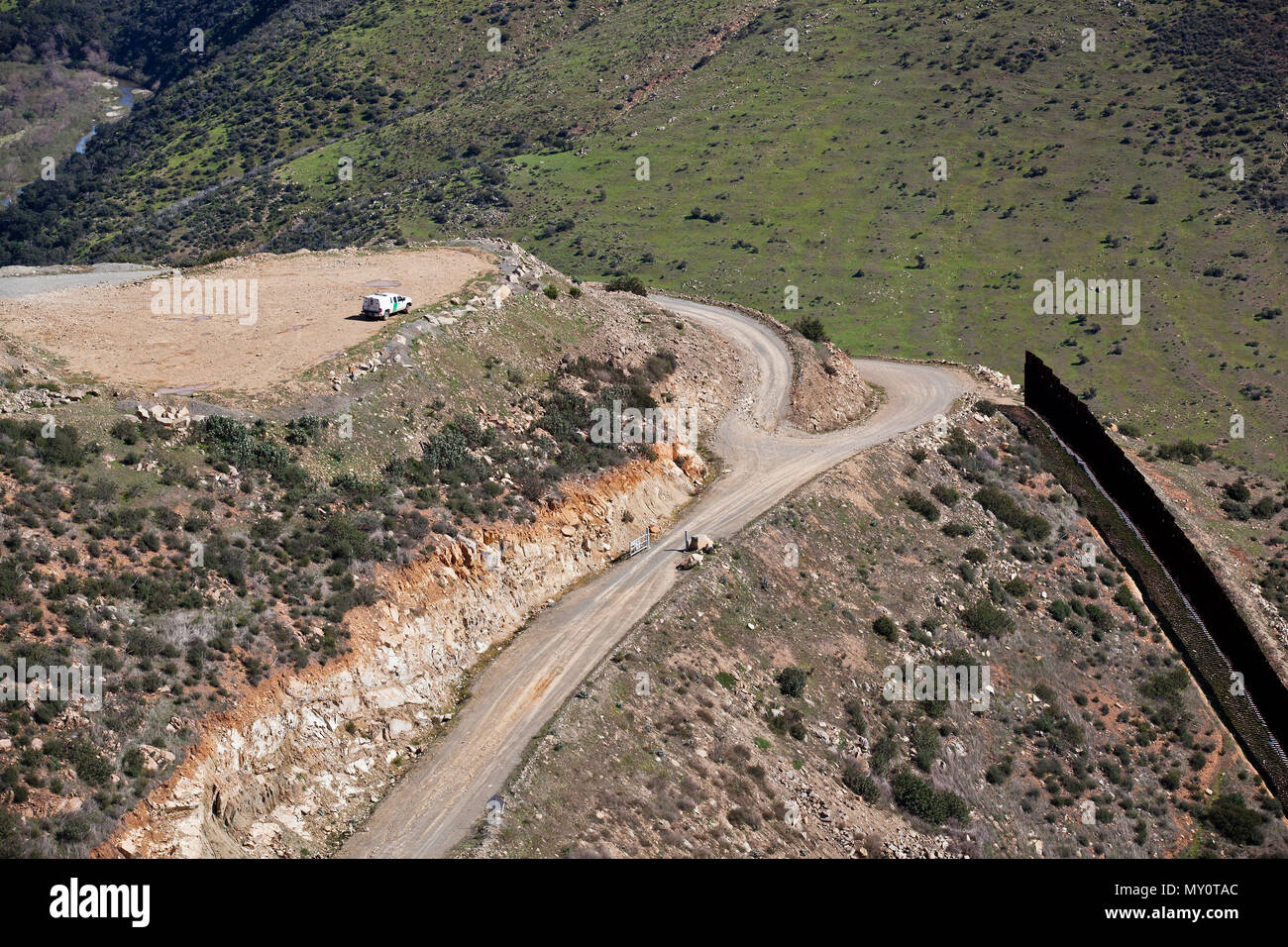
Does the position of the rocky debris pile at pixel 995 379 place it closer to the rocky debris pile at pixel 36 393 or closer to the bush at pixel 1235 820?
the bush at pixel 1235 820

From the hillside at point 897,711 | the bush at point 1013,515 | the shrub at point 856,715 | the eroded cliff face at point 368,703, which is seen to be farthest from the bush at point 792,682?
the bush at point 1013,515

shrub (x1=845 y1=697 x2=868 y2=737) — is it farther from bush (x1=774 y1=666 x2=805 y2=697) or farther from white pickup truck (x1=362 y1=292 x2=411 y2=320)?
white pickup truck (x1=362 y1=292 x2=411 y2=320)

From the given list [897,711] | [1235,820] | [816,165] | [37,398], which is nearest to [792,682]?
[897,711]

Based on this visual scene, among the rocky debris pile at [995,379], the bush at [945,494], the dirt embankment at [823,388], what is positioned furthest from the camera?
the rocky debris pile at [995,379]

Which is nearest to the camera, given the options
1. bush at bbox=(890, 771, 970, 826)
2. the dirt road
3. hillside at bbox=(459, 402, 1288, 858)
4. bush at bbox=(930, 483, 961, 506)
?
the dirt road

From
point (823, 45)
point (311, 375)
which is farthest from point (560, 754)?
point (823, 45)

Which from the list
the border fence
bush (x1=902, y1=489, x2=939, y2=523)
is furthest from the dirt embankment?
the border fence

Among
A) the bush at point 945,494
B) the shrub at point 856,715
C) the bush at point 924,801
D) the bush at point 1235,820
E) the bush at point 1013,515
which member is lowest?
the bush at point 1235,820
